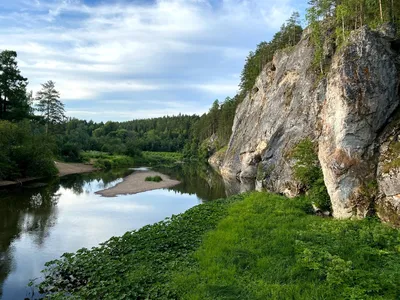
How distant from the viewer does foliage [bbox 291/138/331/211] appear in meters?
19.2

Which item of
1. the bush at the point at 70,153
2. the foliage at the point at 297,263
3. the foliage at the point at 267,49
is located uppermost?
the foliage at the point at 267,49

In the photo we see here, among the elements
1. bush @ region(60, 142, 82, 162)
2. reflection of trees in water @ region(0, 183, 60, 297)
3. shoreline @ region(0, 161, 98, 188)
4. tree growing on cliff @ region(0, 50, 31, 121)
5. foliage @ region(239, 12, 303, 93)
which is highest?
foliage @ region(239, 12, 303, 93)

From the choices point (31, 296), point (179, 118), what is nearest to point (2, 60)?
point (31, 296)

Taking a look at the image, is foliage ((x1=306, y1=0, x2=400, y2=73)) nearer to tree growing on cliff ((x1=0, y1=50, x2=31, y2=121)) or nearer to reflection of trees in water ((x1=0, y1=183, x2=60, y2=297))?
reflection of trees in water ((x1=0, y1=183, x2=60, y2=297))

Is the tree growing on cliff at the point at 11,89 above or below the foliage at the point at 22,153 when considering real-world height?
above

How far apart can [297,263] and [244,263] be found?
1.89 m

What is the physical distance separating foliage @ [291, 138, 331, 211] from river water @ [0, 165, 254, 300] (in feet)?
35.4

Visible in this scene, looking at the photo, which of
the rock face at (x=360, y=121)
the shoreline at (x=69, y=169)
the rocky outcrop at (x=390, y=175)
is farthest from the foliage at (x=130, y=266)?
the shoreline at (x=69, y=169)

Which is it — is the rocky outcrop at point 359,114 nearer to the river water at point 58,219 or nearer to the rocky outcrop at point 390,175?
the rocky outcrop at point 390,175

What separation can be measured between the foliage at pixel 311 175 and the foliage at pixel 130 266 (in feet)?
22.9

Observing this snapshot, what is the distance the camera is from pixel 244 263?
1158 centimetres

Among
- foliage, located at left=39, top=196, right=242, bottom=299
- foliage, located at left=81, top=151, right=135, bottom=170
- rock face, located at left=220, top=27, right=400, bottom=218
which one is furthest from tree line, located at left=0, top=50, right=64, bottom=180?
rock face, located at left=220, top=27, right=400, bottom=218

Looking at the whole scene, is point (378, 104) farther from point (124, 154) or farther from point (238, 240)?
point (124, 154)

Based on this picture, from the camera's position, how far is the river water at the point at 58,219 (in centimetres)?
1454
